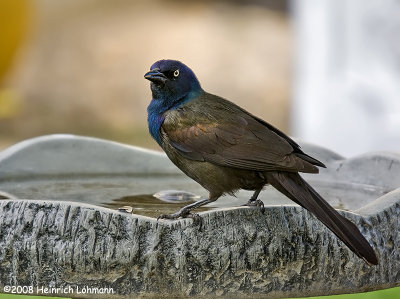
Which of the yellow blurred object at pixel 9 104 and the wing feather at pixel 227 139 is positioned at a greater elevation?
the yellow blurred object at pixel 9 104

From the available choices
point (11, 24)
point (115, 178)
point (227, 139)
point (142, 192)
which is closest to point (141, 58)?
point (11, 24)

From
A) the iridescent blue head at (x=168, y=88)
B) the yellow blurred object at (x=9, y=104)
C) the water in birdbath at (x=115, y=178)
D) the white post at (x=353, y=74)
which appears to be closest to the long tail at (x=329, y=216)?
the iridescent blue head at (x=168, y=88)

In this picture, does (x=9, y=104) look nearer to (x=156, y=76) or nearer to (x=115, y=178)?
(x=115, y=178)

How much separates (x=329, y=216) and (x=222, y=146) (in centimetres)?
58

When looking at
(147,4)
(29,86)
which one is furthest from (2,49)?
(147,4)

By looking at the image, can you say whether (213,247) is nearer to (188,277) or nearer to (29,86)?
(188,277)

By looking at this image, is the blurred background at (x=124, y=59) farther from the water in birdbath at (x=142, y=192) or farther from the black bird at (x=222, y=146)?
the black bird at (x=222, y=146)

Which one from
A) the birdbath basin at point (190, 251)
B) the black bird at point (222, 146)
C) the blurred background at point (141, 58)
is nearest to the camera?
the birdbath basin at point (190, 251)

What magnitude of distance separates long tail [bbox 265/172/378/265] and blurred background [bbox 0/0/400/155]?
16.9 feet

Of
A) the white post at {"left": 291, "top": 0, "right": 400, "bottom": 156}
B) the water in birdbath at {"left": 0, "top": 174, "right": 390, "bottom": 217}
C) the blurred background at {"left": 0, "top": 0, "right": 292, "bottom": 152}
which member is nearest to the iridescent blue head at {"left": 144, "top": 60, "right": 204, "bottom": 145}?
the water in birdbath at {"left": 0, "top": 174, "right": 390, "bottom": 217}

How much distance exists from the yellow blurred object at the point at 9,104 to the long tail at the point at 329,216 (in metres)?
10.3

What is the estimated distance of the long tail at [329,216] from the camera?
2678 mm

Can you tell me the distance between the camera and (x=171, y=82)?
3473 mm

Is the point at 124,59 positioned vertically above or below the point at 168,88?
above
